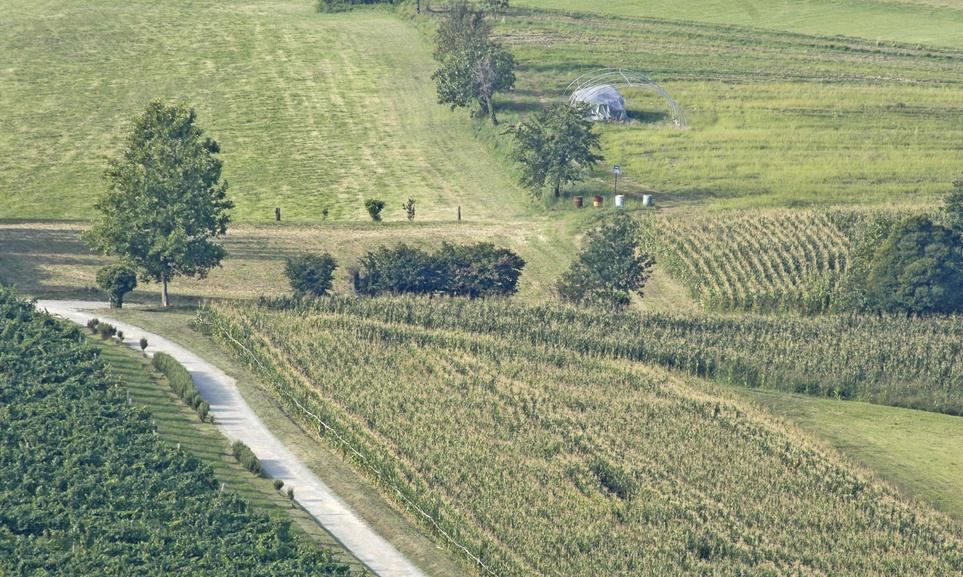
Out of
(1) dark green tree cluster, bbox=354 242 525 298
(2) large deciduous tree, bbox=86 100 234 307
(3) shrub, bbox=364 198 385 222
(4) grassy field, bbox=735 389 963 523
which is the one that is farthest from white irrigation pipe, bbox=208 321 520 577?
(3) shrub, bbox=364 198 385 222

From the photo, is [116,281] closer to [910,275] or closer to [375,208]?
[375,208]

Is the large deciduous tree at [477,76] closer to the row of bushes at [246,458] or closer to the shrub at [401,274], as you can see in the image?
the shrub at [401,274]

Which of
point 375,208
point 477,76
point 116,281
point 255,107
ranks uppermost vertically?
point 477,76

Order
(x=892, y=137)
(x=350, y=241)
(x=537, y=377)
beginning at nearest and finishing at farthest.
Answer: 1. (x=537, y=377)
2. (x=350, y=241)
3. (x=892, y=137)

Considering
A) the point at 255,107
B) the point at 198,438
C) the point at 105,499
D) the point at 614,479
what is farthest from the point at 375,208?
the point at 105,499

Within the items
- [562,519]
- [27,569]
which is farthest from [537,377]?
[27,569]

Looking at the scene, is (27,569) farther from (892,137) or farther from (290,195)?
(892,137)

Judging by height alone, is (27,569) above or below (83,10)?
below
